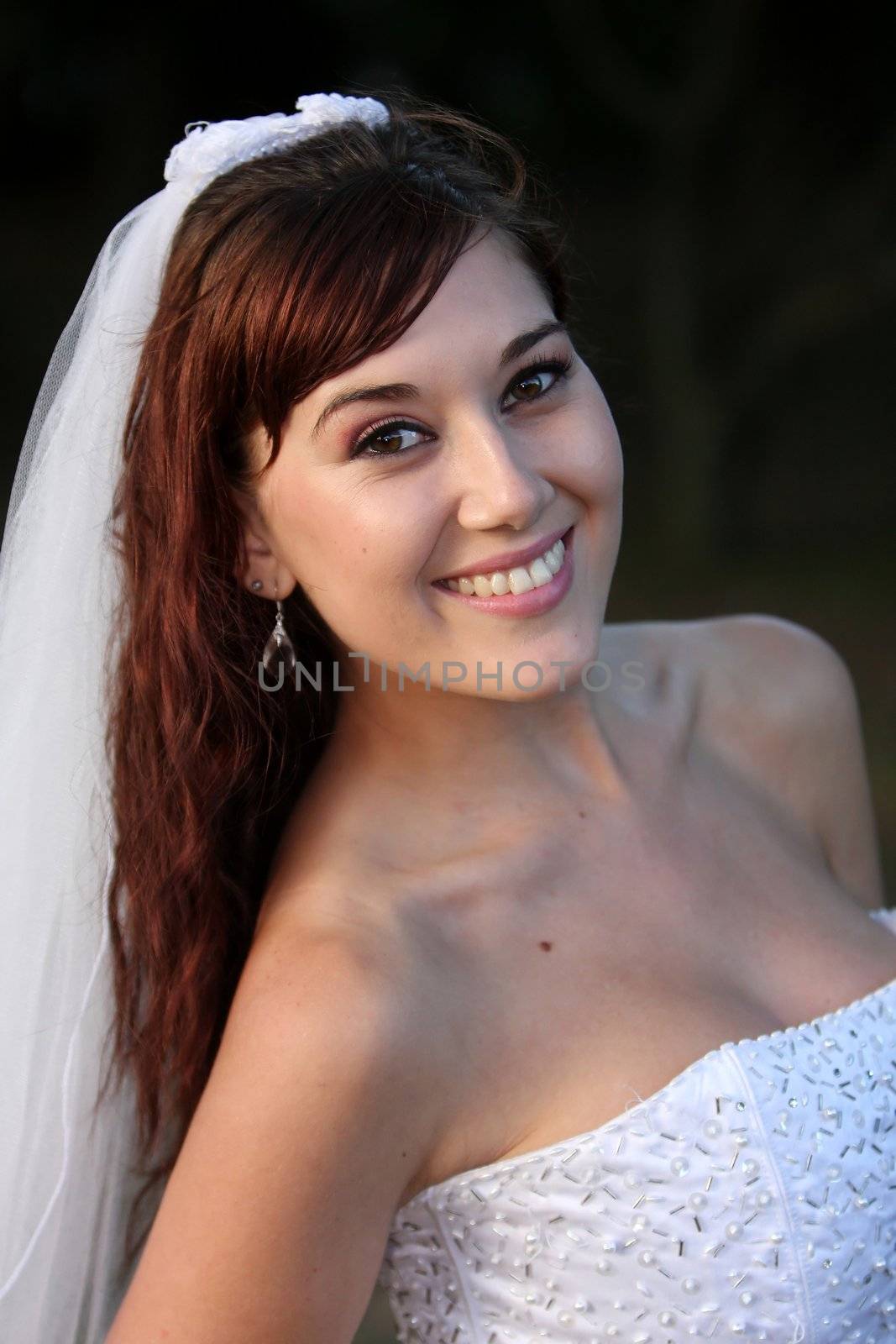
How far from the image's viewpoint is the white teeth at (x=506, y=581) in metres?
1.85

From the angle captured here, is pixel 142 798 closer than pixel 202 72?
Yes

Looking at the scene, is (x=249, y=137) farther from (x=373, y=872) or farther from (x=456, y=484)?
(x=373, y=872)

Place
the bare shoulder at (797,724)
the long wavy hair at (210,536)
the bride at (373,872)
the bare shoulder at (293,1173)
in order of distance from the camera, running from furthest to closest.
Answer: the bare shoulder at (797,724)
the long wavy hair at (210,536)
the bride at (373,872)
the bare shoulder at (293,1173)

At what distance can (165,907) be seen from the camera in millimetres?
1938

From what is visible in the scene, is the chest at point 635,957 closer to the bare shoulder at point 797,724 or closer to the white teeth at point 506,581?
the bare shoulder at point 797,724

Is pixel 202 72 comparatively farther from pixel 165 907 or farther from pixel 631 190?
pixel 165 907

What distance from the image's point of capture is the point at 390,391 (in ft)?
5.82

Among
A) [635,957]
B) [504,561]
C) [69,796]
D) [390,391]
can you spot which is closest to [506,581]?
[504,561]

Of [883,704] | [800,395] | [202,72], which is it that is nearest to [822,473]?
[800,395]

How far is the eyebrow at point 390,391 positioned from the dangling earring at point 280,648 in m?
0.29

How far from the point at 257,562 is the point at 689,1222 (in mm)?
972

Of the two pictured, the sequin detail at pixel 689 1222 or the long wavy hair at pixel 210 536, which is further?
the long wavy hair at pixel 210 536

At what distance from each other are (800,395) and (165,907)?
7.97 m

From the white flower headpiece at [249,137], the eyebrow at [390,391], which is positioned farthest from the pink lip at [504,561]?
the white flower headpiece at [249,137]
